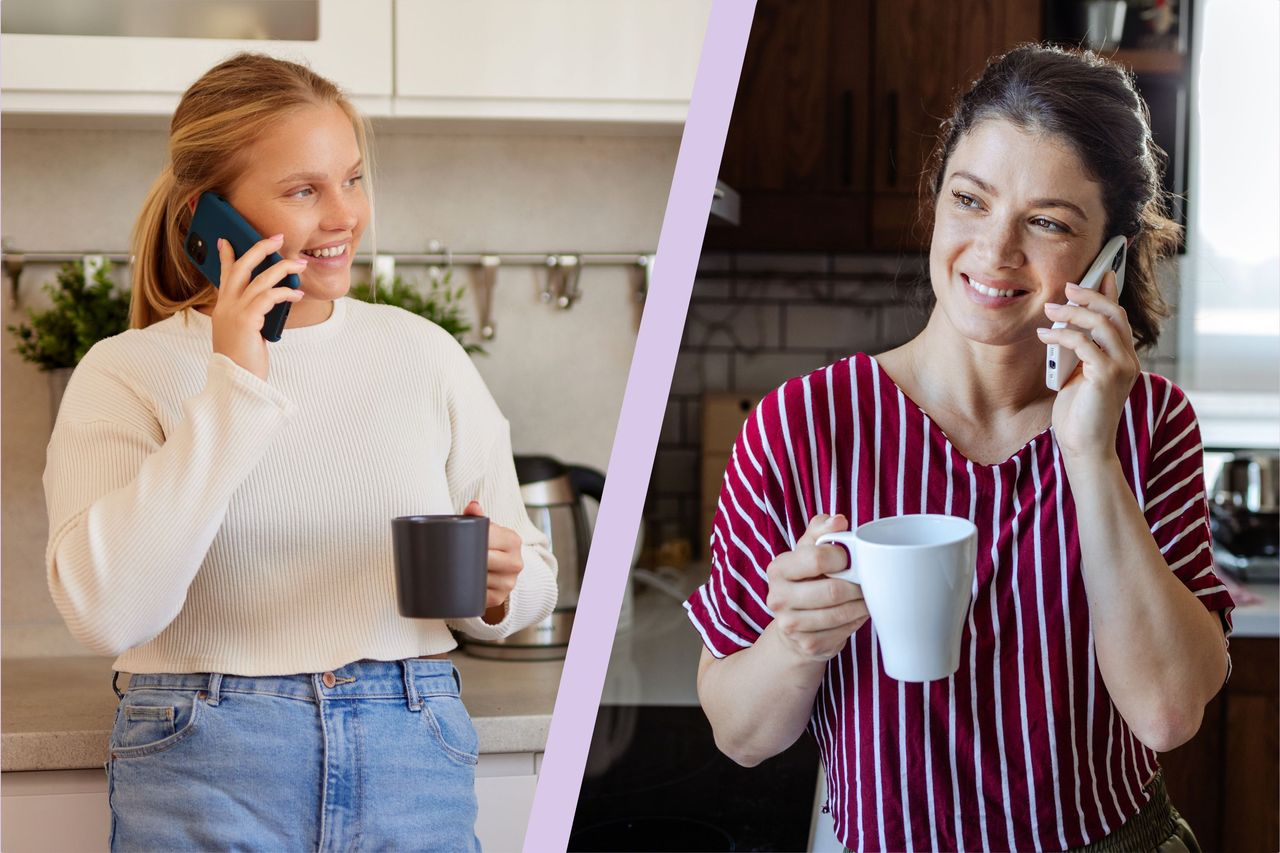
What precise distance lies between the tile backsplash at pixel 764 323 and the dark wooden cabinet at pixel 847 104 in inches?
9.6

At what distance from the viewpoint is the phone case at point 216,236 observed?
72cm

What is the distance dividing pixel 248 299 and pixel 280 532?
0.15 m

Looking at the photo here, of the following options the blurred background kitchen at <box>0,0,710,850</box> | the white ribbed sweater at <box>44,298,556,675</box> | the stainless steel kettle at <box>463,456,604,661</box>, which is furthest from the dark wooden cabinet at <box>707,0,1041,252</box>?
the white ribbed sweater at <box>44,298,556,675</box>

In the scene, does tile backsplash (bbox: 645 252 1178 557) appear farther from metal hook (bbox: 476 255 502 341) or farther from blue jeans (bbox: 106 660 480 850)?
blue jeans (bbox: 106 660 480 850)

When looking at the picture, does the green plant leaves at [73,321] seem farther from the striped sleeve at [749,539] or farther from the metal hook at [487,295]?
the striped sleeve at [749,539]

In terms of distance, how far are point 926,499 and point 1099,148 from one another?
0.21 metres

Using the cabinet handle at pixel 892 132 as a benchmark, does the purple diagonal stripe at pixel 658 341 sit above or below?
below

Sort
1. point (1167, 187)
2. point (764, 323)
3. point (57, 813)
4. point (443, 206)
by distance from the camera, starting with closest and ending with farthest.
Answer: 1. point (57, 813)
2. point (443, 206)
3. point (1167, 187)
4. point (764, 323)

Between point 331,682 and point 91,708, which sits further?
point 91,708

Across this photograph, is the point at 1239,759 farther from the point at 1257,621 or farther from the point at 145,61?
the point at 145,61

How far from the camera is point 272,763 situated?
731mm

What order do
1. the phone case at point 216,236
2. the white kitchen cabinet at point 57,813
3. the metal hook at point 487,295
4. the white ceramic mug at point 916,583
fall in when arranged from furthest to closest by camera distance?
the metal hook at point 487,295, the white kitchen cabinet at point 57,813, the phone case at point 216,236, the white ceramic mug at point 916,583

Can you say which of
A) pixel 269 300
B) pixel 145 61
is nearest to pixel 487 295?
pixel 145 61

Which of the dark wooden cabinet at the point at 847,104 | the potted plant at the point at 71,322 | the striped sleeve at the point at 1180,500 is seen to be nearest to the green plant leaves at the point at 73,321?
the potted plant at the point at 71,322
